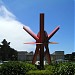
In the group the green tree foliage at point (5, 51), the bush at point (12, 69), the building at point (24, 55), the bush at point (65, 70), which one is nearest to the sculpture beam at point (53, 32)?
the bush at point (12, 69)

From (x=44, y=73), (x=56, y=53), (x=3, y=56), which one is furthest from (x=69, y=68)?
(x=56, y=53)

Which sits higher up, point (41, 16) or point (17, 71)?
point (41, 16)

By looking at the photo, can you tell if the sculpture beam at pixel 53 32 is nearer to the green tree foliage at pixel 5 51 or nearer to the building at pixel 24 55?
the green tree foliage at pixel 5 51

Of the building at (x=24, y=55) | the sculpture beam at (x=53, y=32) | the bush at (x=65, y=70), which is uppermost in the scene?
the building at (x=24, y=55)

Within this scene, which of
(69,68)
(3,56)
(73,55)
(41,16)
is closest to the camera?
(69,68)

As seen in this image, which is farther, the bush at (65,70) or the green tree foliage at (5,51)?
the green tree foliage at (5,51)

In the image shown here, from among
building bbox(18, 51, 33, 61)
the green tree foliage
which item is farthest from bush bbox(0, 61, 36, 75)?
building bbox(18, 51, 33, 61)

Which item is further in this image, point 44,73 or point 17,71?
point 17,71

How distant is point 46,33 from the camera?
107 feet

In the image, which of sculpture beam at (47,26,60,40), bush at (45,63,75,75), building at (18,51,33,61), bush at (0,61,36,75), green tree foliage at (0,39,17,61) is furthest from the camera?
building at (18,51,33,61)

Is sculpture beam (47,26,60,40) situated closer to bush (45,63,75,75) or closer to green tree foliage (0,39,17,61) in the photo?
bush (45,63,75,75)

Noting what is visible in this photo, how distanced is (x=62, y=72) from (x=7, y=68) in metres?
5.00

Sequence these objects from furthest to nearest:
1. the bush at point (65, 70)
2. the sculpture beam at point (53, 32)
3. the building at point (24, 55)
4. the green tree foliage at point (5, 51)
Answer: the building at point (24, 55) < the green tree foliage at point (5, 51) < the sculpture beam at point (53, 32) < the bush at point (65, 70)

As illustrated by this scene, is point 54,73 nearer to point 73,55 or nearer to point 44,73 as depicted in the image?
point 44,73
